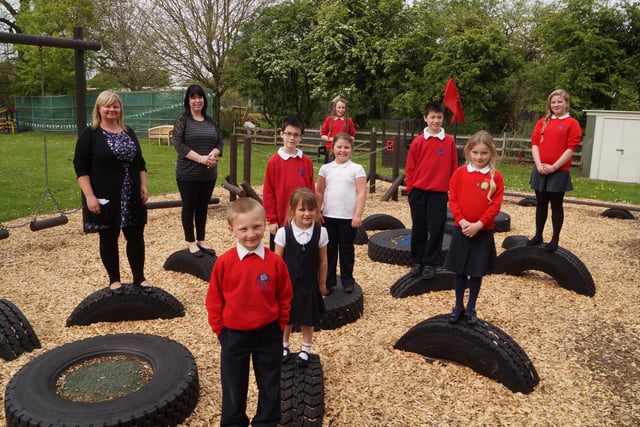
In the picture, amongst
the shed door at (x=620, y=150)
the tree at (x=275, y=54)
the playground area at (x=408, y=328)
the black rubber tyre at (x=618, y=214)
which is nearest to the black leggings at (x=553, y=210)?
the playground area at (x=408, y=328)

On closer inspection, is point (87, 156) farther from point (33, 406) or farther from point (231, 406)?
point (231, 406)

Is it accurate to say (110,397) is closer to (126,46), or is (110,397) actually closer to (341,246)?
(341,246)

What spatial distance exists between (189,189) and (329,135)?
3972mm

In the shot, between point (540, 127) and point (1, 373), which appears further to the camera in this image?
point (540, 127)

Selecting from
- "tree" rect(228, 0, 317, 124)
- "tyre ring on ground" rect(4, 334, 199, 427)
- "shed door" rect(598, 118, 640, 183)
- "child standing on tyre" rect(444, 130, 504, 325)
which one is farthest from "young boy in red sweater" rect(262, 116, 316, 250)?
"tree" rect(228, 0, 317, 124)

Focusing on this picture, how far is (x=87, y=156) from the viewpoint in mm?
3932

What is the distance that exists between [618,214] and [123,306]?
8.76 m

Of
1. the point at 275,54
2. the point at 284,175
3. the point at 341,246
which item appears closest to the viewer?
the point at 284,175

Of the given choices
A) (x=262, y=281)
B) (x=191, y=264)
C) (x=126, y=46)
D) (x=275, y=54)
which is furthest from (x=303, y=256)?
(x=126, y=46)

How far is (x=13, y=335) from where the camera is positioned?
3.68 meters

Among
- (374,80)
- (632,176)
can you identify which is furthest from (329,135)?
(374,80)

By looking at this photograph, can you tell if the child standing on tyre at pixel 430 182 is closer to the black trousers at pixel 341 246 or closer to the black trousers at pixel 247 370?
the black trousers at pixel 341 246

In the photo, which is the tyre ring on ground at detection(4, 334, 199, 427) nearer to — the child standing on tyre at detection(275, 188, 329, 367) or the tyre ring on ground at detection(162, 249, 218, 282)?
the child standing on tyre at detection(275, 188, 329, 367)

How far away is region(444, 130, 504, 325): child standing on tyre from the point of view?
342cm
